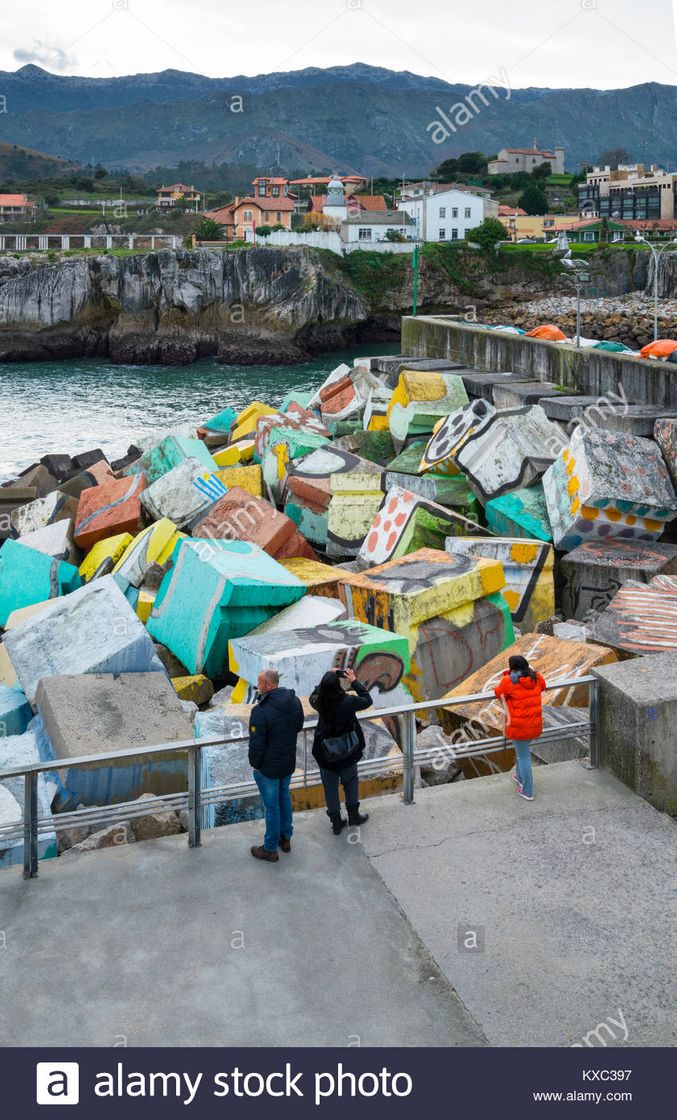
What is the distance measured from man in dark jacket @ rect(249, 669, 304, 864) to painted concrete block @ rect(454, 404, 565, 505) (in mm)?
7115

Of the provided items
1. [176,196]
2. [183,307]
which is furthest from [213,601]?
[176,196]

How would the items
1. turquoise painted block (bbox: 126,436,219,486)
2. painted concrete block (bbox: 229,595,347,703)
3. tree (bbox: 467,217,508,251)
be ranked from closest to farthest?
painted concrete block (bbox: 229,595,347,703) < turquoise painted block (bbox: 126,436,219,486) < tree (bbox: 467,217,508,251)

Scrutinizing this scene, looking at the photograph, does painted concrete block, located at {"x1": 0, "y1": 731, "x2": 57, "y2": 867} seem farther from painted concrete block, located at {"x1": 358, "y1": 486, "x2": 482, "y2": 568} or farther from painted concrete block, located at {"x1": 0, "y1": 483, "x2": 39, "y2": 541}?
painted concrete block, located at {"x1": 0, "y1": 483, "x2": 39, "y2": 541}

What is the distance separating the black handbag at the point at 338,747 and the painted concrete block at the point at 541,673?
4.51ft

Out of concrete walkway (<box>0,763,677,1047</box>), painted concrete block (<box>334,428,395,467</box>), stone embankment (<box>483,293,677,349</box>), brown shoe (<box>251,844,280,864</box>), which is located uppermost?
stone embankment (<box>483,293,677,349</box>)

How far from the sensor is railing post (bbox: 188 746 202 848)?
15.1 ft

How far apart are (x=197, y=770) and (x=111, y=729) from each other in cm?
173

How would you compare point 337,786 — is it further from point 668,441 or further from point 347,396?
point 347,396

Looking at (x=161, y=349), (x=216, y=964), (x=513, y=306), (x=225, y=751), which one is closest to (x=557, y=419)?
(x=225, y=751)

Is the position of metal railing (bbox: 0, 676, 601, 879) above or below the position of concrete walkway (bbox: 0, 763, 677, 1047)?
above

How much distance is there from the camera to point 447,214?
80.0m

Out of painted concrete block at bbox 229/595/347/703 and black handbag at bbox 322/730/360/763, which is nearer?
black handbag at bbox 322/730/360/763
